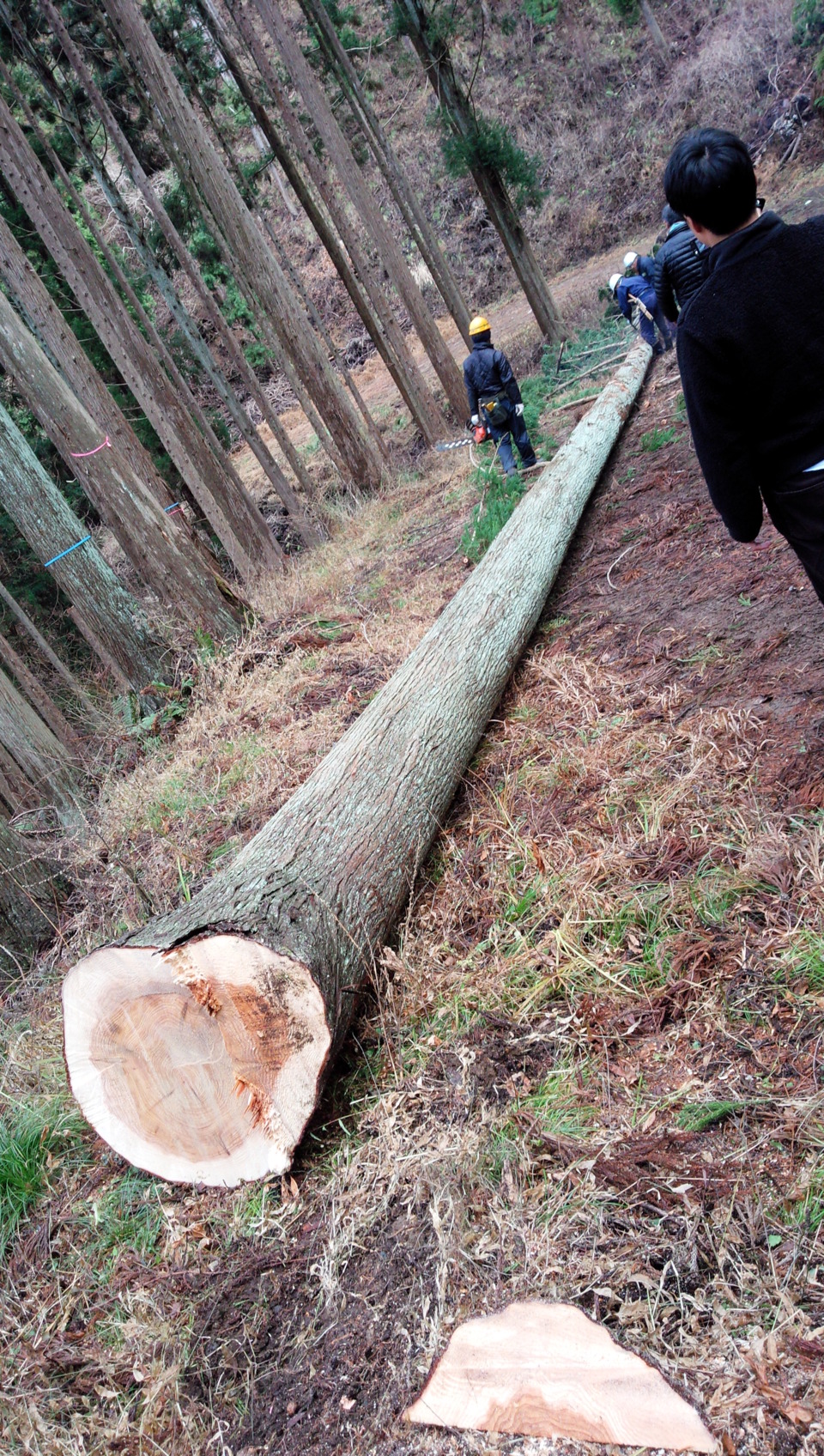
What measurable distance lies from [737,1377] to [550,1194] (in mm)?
647

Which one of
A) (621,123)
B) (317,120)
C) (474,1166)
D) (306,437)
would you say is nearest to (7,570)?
(317,120)

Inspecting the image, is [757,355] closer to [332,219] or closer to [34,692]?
[34,692]

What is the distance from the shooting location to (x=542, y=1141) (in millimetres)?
2434

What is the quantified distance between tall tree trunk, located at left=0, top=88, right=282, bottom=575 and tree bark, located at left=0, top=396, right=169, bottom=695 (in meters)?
3.44

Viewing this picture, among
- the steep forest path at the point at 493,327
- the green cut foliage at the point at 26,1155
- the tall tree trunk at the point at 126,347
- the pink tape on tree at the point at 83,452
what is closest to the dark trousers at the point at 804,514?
the green cut foliage at the point at 26,1155

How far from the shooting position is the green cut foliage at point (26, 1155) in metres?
3.23

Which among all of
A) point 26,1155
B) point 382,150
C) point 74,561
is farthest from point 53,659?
point 26,1155

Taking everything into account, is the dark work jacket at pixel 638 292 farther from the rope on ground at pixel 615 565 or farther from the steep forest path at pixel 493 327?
the rope on ground at pixel 615 565

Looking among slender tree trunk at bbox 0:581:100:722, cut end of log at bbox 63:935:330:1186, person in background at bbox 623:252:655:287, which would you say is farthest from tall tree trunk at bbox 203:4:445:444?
cut end of log at bbox 63:935:330:1186

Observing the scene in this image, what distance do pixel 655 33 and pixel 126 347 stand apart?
2471 cm

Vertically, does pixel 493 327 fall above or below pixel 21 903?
above

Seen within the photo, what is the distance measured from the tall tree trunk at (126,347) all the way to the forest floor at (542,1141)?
27.8ft

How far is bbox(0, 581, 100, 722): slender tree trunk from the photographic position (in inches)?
338

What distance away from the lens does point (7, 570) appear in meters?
15.0
